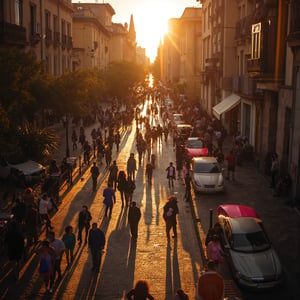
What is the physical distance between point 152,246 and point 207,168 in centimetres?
824

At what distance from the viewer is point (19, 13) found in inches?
1314

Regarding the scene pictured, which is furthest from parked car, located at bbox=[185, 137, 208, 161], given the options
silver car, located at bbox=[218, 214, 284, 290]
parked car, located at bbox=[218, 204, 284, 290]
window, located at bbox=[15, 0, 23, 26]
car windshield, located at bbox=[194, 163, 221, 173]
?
window, located at bbox=[15, 0, 23, 26]

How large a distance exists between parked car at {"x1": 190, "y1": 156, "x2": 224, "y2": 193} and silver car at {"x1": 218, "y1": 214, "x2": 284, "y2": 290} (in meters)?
6.76

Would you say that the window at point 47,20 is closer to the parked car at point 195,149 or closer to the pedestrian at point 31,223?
the parked car at point 195,149

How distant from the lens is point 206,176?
2097 centimetres

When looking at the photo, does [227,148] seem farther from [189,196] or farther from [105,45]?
[105,45]

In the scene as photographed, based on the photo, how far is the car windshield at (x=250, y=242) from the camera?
476 inches

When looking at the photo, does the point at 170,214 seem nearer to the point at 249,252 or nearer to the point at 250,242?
the point at 250,242

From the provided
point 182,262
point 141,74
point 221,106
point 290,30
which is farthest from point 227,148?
point 141,74

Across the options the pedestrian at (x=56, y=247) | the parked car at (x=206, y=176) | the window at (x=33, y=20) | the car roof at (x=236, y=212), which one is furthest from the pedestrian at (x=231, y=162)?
the window at (x=33, y=20)

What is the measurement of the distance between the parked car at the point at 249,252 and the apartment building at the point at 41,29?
19.2 meters

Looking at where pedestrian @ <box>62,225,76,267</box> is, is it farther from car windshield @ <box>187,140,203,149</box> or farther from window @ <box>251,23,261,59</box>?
car windshield @ <box>187,140,203,149</box>

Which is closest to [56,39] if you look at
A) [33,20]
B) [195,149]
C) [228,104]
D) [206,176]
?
[33,20]

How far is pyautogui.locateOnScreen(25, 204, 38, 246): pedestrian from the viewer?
1338cm
